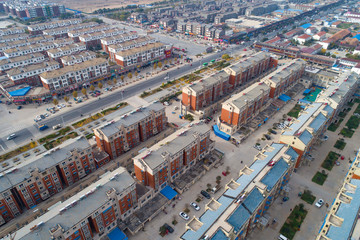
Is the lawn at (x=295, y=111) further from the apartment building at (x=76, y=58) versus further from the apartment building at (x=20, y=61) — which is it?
the apartment building at (x=20, y=61)

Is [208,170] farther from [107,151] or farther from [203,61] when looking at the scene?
[203,61]

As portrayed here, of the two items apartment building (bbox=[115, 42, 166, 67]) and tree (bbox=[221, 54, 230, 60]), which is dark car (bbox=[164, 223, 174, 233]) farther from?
tree (bbox=[221, 54, 230, 60])

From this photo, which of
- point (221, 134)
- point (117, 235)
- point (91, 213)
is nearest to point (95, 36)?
point (221, 134)

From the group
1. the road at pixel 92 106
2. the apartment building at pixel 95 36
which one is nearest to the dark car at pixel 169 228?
the road at pixel 92 106

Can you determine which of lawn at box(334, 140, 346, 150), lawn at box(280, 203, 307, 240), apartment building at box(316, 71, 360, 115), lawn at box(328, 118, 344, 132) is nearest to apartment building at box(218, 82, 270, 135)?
apartment building at box(316, 71, 360, 115)

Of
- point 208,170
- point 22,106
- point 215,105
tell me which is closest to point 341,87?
point 215,105

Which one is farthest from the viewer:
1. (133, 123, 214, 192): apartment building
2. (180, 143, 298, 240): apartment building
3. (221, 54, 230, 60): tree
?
(221, 54, 230, 60): tree
